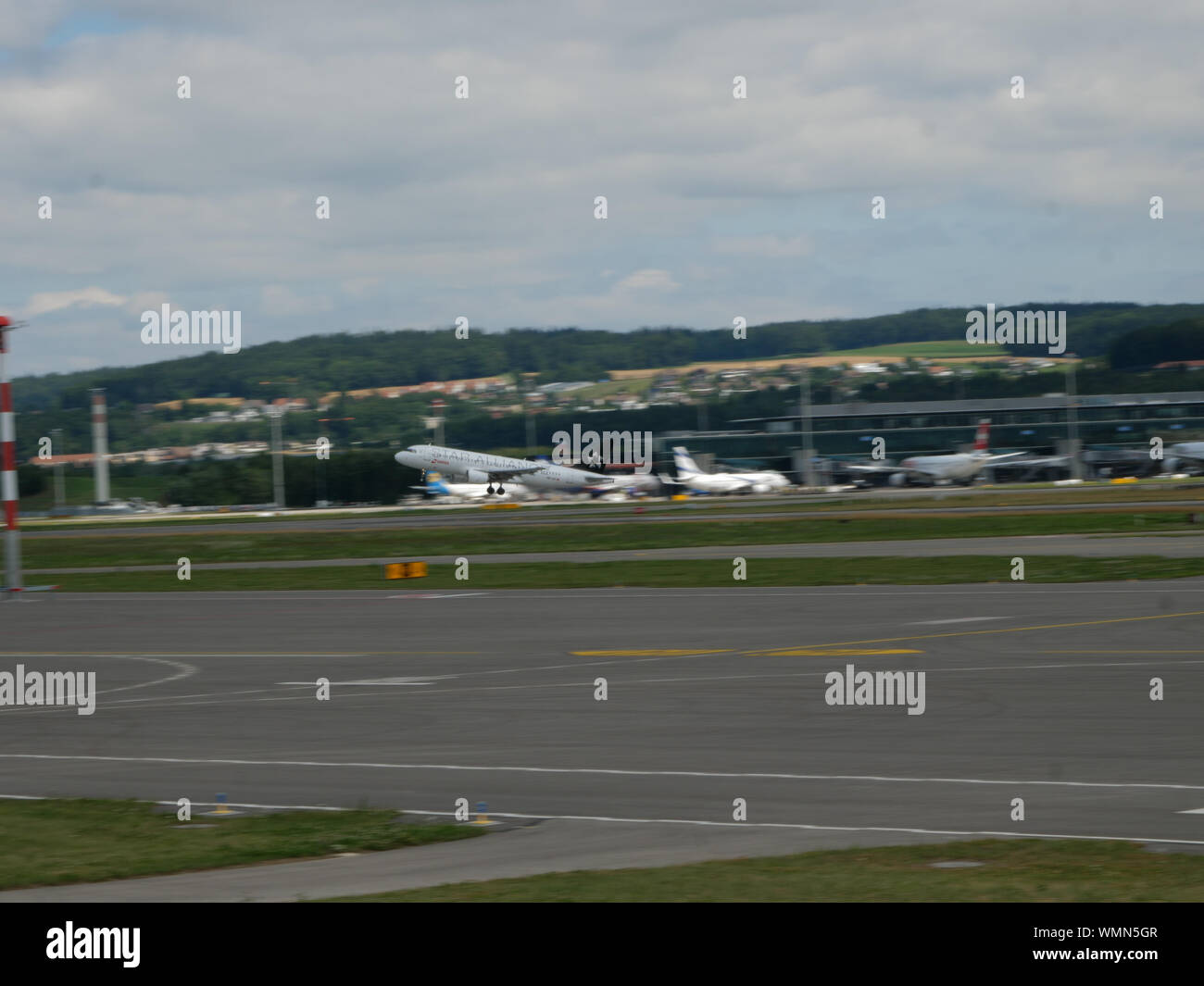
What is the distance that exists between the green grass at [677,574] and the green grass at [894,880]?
2646cm

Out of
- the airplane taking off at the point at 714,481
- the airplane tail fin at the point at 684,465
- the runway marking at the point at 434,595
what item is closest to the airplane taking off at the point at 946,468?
the airplane taking off at the point at 714,481

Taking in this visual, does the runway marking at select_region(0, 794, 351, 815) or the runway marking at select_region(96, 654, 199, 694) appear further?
the runway marking at select_region(96, 654, 199, 694)

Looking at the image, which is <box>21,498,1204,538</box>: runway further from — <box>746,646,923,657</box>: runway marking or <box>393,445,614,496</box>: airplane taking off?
<box>746,646,923,657</box>: runway marking

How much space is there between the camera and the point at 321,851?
35.9 feet

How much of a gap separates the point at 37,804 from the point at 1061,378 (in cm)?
14549

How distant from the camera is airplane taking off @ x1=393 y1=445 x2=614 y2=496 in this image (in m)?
114

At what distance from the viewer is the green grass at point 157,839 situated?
Answer: 34.4 feet

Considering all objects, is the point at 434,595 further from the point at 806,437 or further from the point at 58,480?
the point at 58,480

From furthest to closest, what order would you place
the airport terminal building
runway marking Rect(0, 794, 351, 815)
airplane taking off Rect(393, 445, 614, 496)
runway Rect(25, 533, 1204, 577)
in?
the airport terminal building < airplane taking off Rect(393, 445, 614, 496) < runway Rect(25, 533, 1204, 577) < runway marking Rect(0, 794, 351, 815)

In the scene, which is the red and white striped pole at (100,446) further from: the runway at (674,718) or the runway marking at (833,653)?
the runway marking at (833,653)

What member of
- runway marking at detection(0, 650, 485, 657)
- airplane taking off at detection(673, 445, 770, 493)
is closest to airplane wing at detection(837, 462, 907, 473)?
airplane taking off at detection(673, 445, 770, 493)

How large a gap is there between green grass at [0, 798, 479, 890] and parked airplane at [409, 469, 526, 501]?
101422mm

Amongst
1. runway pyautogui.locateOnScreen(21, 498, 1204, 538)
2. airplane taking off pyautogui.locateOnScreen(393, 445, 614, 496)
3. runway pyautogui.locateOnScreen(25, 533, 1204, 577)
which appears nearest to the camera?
runway pyautogui.locateOnScreen(25, 533, 1204, 577)
